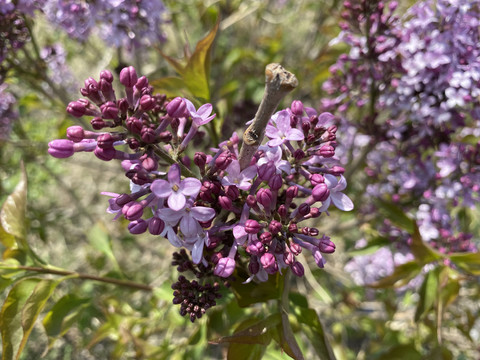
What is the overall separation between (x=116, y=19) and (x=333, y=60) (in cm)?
183

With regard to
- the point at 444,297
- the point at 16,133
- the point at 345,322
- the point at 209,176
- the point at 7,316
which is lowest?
the point at 345,322

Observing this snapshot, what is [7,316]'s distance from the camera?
5.42ft

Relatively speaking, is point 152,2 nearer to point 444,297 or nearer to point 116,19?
point 116,19

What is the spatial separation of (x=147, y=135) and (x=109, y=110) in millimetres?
141

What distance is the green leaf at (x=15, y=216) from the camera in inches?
73.2

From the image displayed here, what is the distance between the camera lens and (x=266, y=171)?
1.30 metres

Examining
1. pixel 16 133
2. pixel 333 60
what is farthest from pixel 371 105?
pixel 16 133

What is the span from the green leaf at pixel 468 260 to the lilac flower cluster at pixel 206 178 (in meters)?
0.97

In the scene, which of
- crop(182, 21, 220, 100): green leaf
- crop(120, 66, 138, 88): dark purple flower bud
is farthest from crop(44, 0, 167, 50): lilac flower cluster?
crop(120, 66, 138, 88): dark purple flower bud

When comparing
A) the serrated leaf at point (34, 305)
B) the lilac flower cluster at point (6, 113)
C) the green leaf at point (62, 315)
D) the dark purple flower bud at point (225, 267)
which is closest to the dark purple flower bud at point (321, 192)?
the dark purple flower bud at point (225, 267)

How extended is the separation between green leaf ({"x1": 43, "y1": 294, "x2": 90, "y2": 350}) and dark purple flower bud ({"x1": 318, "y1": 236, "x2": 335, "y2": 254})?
1464 mm

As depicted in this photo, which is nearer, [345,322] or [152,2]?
[152,2]

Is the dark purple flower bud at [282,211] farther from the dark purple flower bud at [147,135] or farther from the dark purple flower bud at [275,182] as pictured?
the dark purple flower bud at [147,135]

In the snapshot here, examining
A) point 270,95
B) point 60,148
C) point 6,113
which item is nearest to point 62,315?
point 60,148
